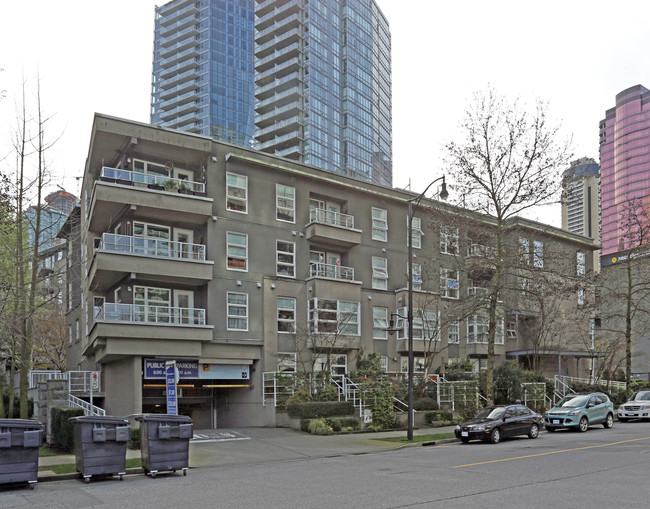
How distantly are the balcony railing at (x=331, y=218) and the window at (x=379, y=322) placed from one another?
198 inches

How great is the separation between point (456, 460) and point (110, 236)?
55.9 feet

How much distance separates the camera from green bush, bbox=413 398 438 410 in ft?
95.1

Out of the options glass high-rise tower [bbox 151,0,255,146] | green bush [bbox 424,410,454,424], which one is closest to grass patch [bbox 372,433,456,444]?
green bush [bbox 424,410,454,424]

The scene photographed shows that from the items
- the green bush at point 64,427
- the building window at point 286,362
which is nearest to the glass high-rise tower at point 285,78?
the building window at point 286,362

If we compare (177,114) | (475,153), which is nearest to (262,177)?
(475,153)

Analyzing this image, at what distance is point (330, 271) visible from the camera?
33750 mm

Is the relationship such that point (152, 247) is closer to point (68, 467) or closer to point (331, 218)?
point (331, 218)

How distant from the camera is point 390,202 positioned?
37062mm

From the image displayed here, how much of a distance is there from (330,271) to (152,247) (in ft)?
33.9

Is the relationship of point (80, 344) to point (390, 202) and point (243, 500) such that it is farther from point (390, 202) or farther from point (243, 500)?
point (243, 500)

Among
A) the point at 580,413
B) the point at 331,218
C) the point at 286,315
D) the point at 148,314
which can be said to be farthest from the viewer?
the point at 331,218

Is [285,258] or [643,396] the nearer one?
[643,396]

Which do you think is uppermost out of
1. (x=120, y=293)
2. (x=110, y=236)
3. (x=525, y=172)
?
(x=525, y=172)

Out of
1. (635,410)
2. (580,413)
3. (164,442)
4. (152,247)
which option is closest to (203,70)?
(152,247)
